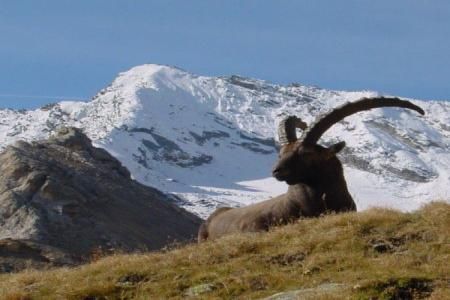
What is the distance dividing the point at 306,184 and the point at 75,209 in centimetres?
2177

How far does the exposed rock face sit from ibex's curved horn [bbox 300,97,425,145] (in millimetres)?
12511

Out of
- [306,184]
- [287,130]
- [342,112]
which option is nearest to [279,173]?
[306,184]

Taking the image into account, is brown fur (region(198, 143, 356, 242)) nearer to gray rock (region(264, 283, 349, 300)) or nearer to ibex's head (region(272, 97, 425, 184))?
ibex's head (region(272, 97, 425, 184))

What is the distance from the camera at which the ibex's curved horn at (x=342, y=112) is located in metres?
21.4

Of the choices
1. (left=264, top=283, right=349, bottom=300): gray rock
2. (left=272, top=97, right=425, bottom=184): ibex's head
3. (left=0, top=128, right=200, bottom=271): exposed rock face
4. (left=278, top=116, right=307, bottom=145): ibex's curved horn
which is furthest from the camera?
(left=0, top=128, right=200, bottom=271): exposed rock face

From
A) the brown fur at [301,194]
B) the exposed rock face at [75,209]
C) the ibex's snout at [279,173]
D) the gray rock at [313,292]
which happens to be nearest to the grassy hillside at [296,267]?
the gray rock at [313,292]

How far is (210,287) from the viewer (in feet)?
43.0

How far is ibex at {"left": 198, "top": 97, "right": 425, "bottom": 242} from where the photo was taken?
20438 mm

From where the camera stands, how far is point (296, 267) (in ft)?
45.2

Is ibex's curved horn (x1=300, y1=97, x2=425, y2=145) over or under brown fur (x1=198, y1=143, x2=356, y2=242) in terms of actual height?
A: over

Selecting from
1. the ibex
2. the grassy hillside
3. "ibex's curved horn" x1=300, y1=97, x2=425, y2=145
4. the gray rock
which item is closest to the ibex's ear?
the ibex

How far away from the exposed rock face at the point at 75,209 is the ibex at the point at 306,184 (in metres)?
12.0

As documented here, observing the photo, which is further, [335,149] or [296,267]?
[335,149]

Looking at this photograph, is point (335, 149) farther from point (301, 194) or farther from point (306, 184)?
point (301, 194)
